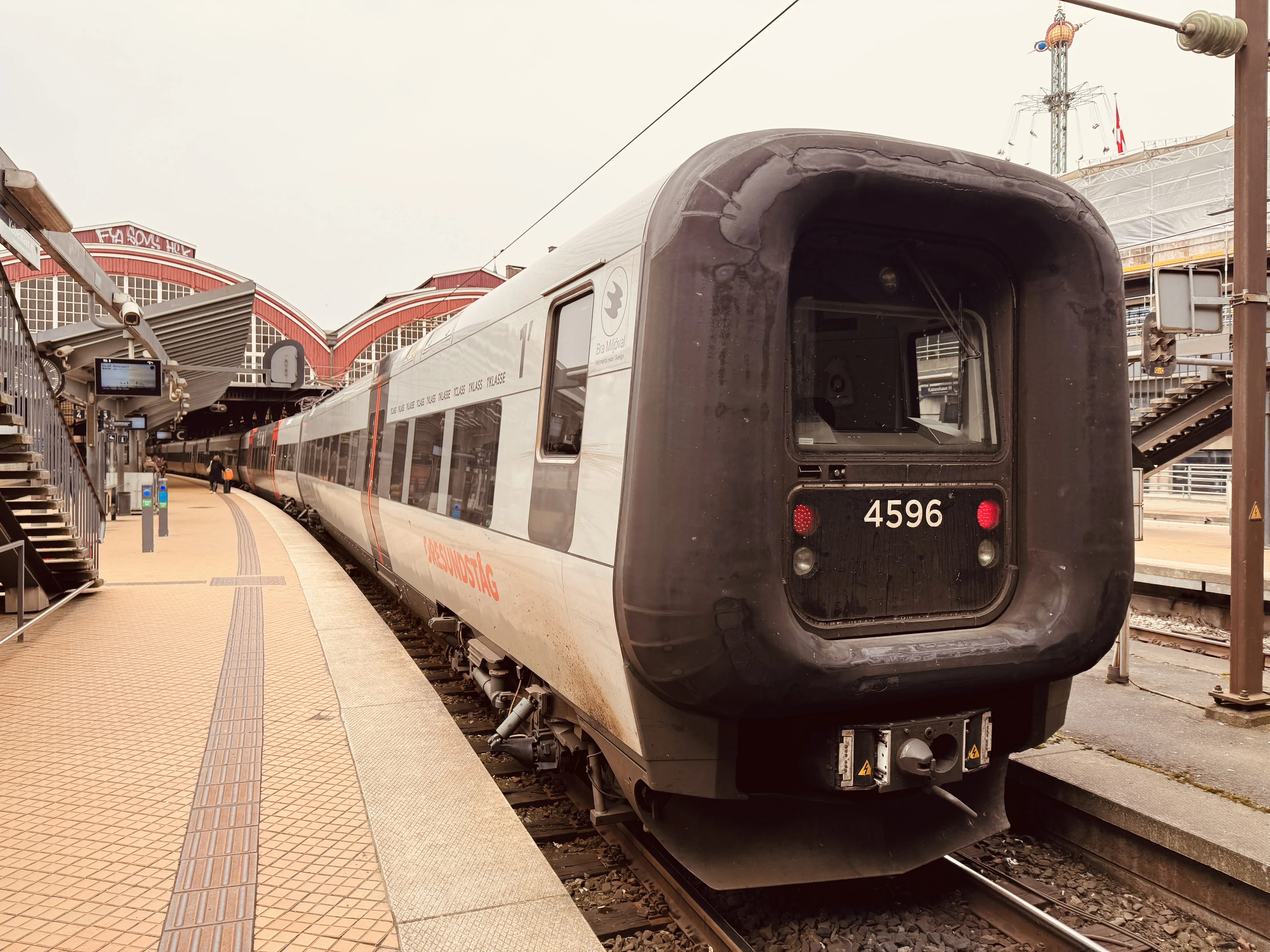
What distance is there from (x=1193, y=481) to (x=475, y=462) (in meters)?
30.4

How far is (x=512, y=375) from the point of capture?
4.76 meters

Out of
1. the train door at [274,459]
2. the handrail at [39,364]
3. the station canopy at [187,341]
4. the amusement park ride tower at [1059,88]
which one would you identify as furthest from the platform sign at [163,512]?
the amusement park ride tower at [1059,88]

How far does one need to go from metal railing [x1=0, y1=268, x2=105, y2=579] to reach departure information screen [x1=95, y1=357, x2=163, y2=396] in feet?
19.6

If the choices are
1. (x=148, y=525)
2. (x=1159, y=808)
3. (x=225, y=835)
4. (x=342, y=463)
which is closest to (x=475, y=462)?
(x=225, y=835)

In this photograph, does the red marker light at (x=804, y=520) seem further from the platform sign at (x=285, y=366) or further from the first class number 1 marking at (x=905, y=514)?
the platform sign at (x=285, y=366)

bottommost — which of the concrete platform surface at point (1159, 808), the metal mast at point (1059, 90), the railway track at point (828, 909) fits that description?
the railway track at point (828, 909)

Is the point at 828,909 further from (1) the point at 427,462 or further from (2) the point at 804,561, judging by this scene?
(1) the point at 427,462

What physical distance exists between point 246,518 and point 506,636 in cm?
1905

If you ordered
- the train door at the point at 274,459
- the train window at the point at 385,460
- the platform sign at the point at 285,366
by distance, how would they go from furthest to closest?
1. the platform sign at the point at 285,366
2. the train door at the point at 274,459
3. the train window at the point at 385,460

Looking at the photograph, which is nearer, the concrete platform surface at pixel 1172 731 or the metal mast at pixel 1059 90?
the concrete platform surface at pixel 1172 731

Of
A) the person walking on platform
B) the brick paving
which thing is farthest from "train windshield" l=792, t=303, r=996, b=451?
the person walking on platform

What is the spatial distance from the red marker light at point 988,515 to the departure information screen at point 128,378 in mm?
15992

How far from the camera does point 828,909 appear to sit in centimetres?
389

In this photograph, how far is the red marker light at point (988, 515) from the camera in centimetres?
383
